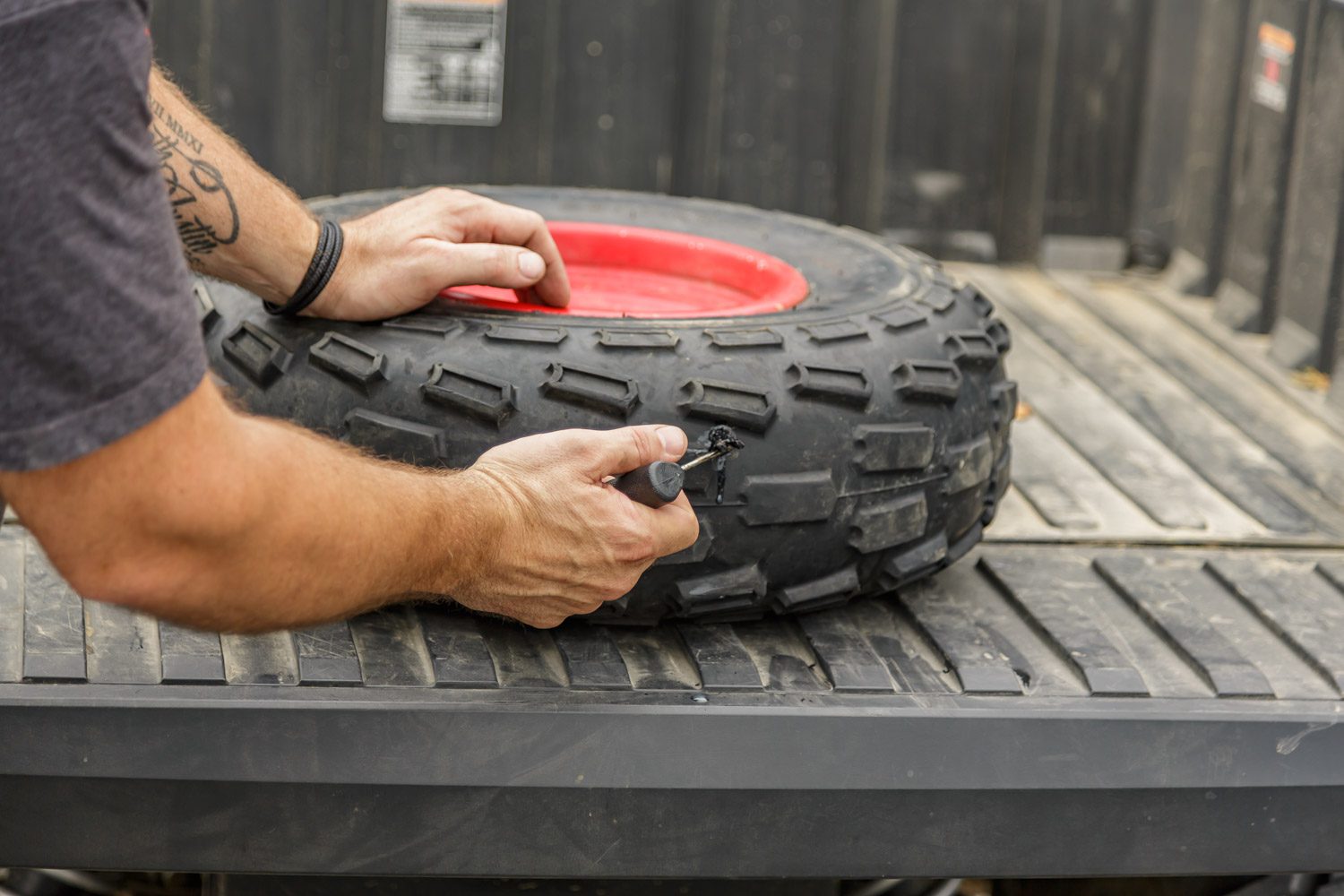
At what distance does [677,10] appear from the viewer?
11.6 ft

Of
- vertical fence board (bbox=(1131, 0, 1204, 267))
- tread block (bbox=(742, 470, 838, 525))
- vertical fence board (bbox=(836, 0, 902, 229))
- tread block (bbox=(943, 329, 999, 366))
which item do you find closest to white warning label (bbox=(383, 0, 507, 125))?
vertical fence board (bbox=(836, 0, 902, 229))

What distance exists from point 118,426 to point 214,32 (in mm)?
2624

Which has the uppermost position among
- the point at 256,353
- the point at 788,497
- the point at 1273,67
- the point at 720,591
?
the point at 1273,67

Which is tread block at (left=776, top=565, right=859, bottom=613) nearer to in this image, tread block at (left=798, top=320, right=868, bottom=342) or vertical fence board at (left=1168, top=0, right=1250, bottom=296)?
tread block at (left=798, top=320, right=868, bottom=342)

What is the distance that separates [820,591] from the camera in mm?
1781

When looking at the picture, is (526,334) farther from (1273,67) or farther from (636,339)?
(1273,67)

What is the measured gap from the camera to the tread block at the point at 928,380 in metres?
1.79

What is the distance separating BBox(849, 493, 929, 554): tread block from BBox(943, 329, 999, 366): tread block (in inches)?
7.7

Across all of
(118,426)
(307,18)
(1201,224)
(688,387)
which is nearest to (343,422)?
(688,387)

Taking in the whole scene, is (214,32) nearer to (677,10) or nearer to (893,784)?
(677,10)

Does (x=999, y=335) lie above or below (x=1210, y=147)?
below

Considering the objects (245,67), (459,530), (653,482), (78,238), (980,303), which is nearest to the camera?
(78,238)

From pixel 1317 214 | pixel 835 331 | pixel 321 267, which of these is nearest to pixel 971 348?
pixel 835 331

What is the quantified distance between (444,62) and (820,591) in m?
2.13
